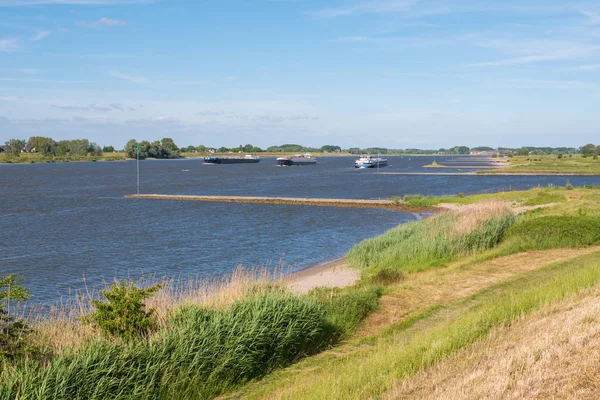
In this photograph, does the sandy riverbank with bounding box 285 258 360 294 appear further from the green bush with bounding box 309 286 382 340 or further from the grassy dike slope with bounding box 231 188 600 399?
the green bush with bounding box 309 286 382 340

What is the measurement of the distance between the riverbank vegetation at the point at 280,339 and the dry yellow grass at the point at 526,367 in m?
0.13

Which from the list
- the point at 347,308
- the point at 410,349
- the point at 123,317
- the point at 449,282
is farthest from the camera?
the point at 449,282

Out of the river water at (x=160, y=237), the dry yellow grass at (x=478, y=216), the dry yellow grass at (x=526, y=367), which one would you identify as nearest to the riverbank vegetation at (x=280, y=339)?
the dry yellow grass at (x=526, y=367)

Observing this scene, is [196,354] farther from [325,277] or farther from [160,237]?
[160,237]

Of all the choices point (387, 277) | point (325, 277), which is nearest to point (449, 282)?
point (387, 277)

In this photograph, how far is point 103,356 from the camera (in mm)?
9703

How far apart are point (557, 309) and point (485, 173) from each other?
130 metres

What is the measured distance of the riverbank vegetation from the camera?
9273 mm

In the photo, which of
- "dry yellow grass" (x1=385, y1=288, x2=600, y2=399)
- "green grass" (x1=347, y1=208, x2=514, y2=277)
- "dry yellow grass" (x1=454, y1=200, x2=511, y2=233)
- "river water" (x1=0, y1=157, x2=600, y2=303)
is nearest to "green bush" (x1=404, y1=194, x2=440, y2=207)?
"river water" (x1=0, y1=157, x2=600, y2=303)

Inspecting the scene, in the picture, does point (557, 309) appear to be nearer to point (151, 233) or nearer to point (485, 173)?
point (151, 233)

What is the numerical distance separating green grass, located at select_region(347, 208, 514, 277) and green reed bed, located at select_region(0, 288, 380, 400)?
10.1 meters

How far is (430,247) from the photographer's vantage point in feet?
82.7

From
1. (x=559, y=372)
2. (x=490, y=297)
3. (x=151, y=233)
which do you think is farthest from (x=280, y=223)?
(x=559, y=372)

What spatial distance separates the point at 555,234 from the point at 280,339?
1627cm
